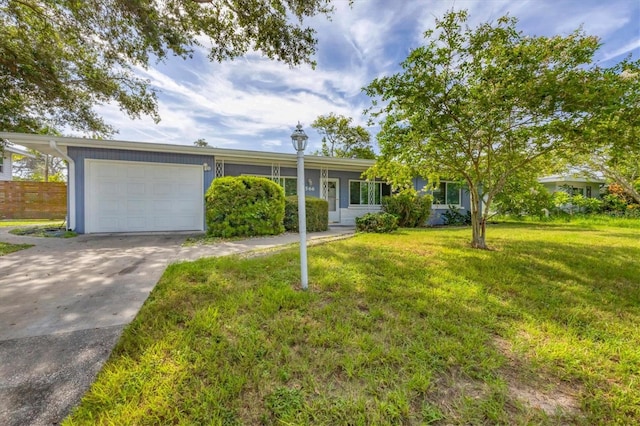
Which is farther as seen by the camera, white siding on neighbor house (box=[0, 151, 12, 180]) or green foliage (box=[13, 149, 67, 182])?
green foliage (box=[13, 149, 67, 182])

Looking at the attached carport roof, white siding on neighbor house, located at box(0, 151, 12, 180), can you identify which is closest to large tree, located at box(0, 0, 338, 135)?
the attached carport roof

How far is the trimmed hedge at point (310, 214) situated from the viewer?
839 cm

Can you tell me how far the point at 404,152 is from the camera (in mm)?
5043

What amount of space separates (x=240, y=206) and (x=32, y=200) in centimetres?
1313

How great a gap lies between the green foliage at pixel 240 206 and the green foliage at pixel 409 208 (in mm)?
4871

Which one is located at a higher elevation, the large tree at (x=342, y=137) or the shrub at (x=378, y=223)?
the large tree at (x=342, y=137)

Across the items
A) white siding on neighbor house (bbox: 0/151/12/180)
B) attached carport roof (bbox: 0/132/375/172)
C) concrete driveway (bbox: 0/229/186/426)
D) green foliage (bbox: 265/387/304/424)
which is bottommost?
green foliage (bbox: 265/387/304/424)

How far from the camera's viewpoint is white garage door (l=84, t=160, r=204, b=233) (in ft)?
25.7

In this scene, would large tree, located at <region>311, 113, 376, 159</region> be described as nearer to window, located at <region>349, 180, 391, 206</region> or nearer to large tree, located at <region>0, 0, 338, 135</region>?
window, located at <region>349, 180, 391, 206</region>

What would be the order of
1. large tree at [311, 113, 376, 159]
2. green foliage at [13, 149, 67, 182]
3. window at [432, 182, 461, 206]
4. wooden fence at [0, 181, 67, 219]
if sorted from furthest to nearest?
1. green foliage at [13, 149, 67, 182]
2. large tree at [311, 113, 376, 159]
3. window at [432, 182, 461, 206]
4. wooden fence at [0, 181, 67, 219]

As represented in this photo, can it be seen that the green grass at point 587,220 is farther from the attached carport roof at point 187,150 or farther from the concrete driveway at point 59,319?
the concrete driveway at point 59,319

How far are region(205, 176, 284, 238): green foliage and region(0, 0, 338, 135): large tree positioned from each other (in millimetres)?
3056

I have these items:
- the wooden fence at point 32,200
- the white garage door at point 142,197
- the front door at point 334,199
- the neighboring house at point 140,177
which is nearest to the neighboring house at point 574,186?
the front door at point 334,199

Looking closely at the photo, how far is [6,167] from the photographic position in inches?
641
